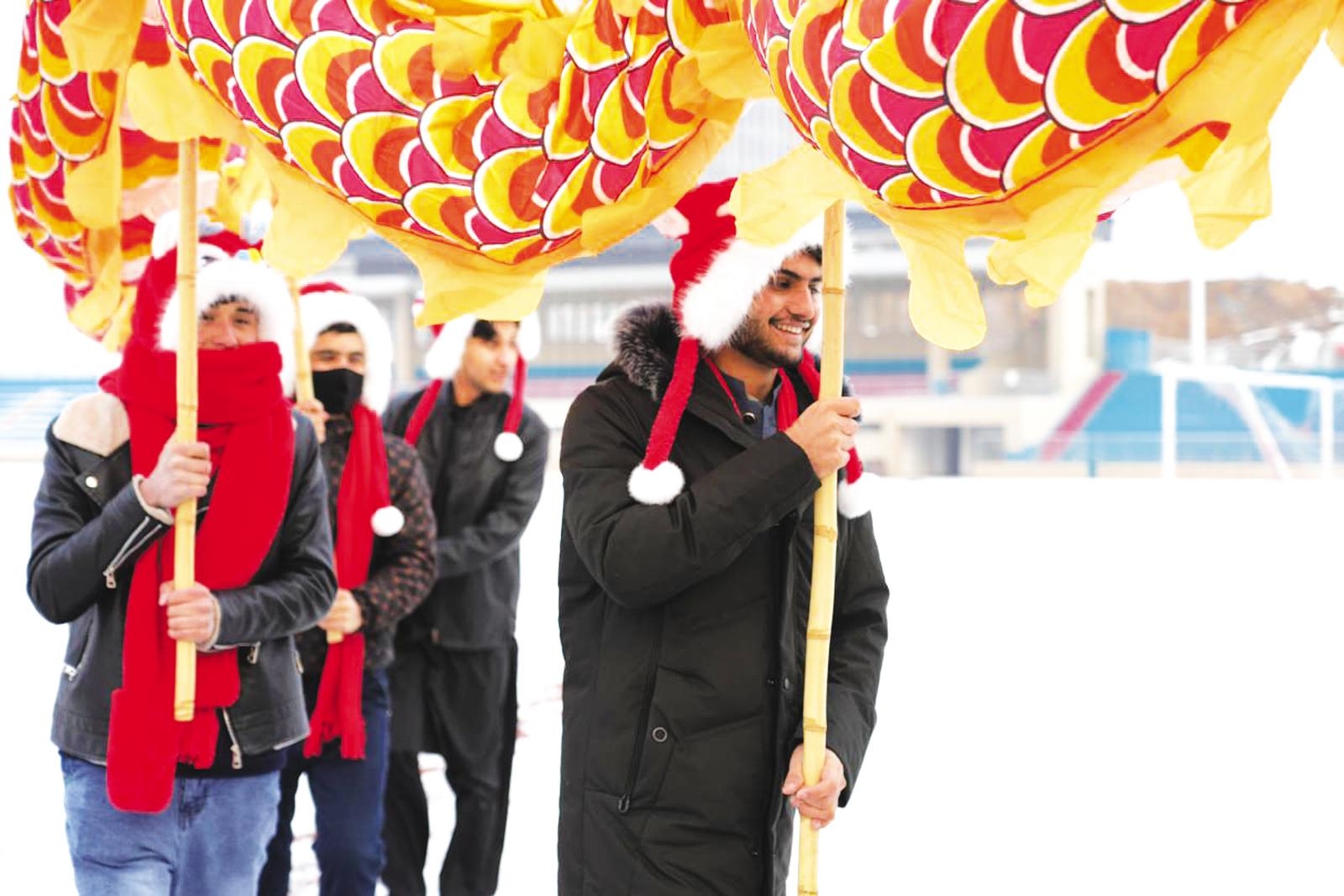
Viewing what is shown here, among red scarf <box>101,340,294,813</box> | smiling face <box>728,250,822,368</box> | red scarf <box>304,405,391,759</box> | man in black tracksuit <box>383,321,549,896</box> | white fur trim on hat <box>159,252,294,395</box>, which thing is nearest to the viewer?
smiling face <box>728,250,822,368</box>

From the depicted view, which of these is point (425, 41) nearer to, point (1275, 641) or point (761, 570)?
point (761, 570)

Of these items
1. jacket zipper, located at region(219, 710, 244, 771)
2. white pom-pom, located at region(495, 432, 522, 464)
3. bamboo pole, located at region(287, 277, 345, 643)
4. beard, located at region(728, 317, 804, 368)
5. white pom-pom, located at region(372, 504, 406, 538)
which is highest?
bamboo pole, located at region(287, 277, 345, 643)

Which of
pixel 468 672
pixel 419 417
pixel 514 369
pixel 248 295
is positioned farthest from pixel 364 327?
pixel 248 295

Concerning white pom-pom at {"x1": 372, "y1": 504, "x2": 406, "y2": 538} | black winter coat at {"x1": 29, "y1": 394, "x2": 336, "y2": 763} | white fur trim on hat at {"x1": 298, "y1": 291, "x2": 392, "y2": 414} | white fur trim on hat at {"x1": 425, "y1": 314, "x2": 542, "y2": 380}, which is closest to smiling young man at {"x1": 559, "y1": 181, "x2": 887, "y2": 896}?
black winter coat at {"x1": 29, "y1": 394, "x2": 336, "y2": 763}

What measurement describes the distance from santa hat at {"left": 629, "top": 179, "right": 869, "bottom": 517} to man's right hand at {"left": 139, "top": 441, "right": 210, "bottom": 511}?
58cm

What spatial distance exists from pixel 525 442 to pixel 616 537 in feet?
5.14

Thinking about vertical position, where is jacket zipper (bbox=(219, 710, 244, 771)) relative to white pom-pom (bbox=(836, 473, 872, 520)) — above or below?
below

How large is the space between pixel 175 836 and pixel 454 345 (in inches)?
57.7

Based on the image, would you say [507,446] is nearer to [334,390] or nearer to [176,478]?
[334,390]

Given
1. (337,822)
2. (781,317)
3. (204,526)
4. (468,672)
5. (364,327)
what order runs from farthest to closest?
1. (468,672)
2. (364,327)
3. (337,822)
4. (204,526)
5. (781,317)

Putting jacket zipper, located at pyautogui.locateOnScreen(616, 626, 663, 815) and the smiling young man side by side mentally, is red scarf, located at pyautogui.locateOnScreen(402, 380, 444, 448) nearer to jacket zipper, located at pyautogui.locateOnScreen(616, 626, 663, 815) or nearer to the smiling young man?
the smiling young man

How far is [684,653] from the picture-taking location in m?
1.62

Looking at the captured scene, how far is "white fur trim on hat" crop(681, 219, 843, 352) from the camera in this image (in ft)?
5.41

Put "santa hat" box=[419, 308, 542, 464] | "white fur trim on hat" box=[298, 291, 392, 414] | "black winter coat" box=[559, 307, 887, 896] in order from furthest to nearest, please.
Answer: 1. "santa hat" box=[419, 308, 542, 464]
2. "white fur trim on hat" box=[298, 291, 392, 414]
3. "black winter coat" box=[559, 307, 887, 896]
